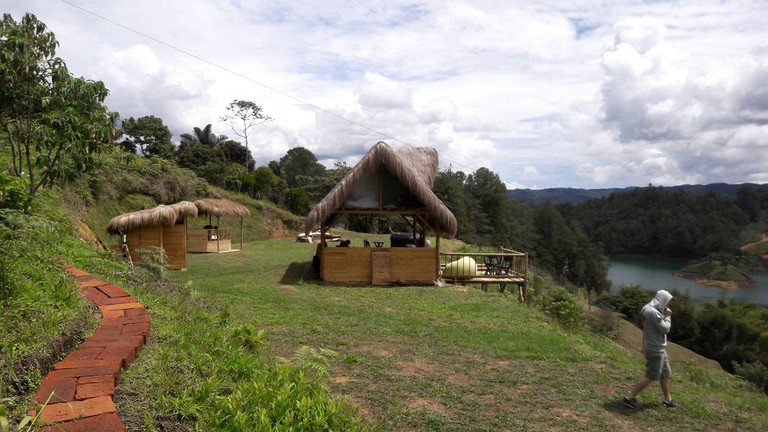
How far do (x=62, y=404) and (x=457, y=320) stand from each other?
7862mm

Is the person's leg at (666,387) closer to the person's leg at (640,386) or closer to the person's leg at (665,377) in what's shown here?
the person's leg at (665,377)

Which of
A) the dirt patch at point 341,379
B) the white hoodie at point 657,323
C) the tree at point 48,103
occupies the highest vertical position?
the tree at point 48,103

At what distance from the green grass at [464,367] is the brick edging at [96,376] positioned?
0.50 ft

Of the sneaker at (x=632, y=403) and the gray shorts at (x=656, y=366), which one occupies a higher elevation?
the gray shorts at (x=656, y=366)

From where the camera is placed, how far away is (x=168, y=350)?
344 cm

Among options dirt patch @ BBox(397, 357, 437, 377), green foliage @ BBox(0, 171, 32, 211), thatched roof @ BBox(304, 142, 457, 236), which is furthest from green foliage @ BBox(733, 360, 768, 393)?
green foliage @ BBox(0, 171, 32, 211)

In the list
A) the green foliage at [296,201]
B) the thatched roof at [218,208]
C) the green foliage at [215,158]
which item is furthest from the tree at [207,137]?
the thatched roof at [218,208]

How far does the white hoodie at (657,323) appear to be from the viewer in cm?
566

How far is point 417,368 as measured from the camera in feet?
20.5

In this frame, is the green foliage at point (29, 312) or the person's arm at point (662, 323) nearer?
the green foliage at point (29, 312)

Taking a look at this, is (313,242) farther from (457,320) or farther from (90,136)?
(90,136)

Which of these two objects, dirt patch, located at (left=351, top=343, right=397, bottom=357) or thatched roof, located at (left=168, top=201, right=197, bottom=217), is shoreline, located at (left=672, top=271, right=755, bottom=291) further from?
dirt patch, located at (left=351, top=343, right=397, bottom=357)

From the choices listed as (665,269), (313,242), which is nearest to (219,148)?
(313,242)

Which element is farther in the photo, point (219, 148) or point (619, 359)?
point (219, 148)
